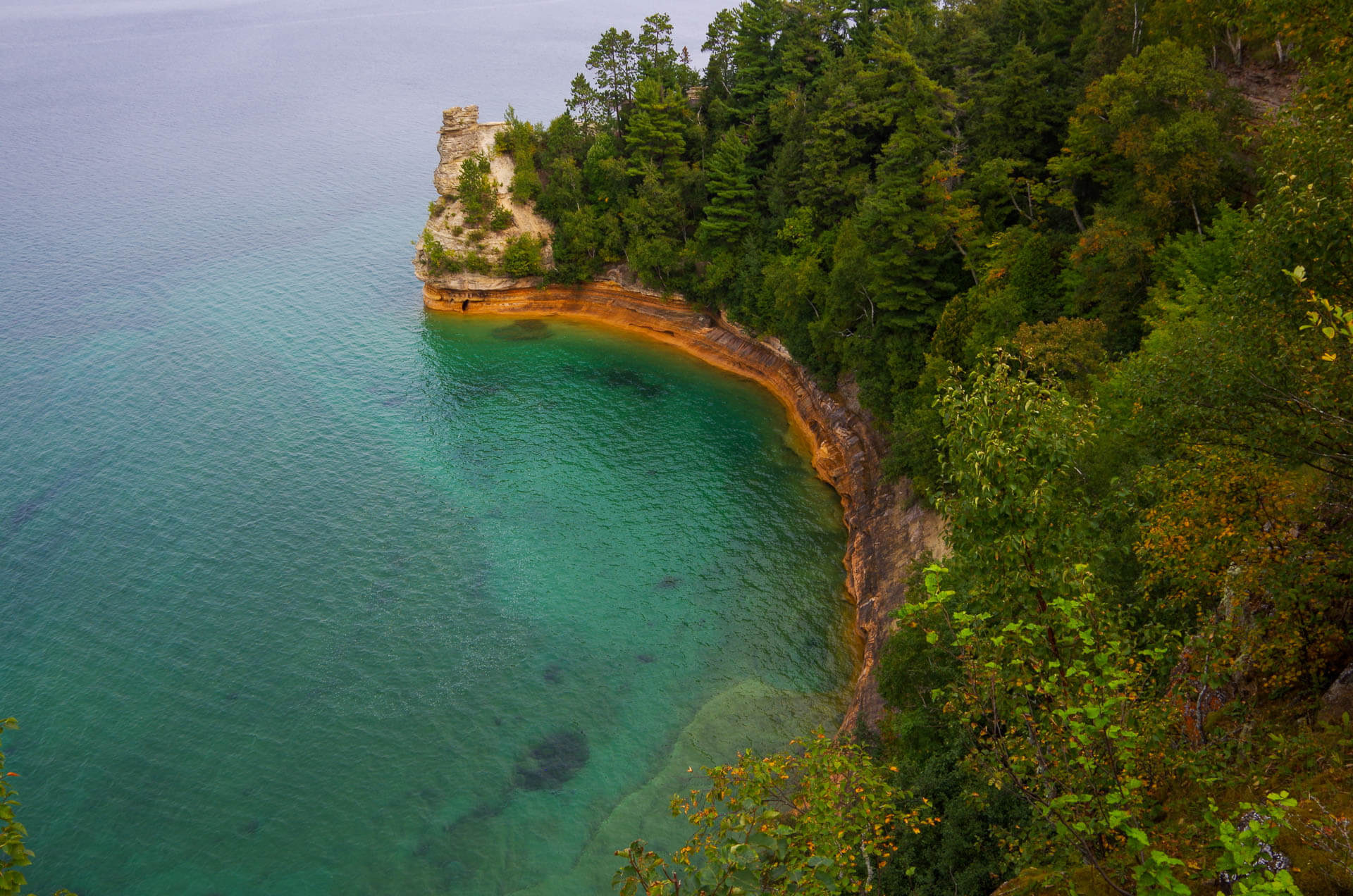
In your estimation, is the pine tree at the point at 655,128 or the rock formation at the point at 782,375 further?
the pine tree at the point at 655,128

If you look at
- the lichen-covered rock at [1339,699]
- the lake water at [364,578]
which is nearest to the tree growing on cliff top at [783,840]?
the lichen-covered rock at [1339,699]

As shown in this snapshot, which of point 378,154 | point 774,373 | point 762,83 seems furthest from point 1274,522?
point 378,154

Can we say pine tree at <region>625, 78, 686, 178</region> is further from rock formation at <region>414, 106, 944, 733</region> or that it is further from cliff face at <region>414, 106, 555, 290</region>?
cliff face at <region>414, 106, 555, 290</region>

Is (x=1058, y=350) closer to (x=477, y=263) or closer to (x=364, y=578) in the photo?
(x=364, y=578)

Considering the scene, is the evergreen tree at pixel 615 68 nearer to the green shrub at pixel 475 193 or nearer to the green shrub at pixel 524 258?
the green shrub at pixel 475 193

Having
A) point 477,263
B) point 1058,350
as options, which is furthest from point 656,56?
point 1058,350

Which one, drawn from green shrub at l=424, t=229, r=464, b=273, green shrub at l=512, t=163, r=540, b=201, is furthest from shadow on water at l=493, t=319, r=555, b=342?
green shrub at l=512, t=163, r=540, b=201
